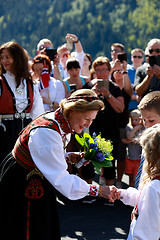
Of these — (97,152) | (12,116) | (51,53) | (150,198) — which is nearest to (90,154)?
(97,152)

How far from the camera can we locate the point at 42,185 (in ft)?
9.52

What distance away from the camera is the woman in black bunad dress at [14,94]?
446cm

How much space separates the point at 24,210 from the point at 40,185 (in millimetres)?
226

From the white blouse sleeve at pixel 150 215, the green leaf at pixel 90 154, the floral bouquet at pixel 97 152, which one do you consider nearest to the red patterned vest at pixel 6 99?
the floral bouquet at pixel 97 152

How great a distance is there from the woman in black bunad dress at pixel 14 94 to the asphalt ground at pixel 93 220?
4.09 ft

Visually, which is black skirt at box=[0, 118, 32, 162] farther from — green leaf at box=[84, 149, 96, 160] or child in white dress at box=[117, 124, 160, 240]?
child in white dress at box=[117, 124, 160, 240]

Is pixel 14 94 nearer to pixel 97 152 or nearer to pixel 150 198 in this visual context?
pixel 97 152

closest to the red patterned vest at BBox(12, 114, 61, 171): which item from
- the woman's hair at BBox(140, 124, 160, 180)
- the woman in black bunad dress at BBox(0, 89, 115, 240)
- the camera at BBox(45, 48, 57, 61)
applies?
the woman in black bunad dress at BBox(0, 89, 115, 240)

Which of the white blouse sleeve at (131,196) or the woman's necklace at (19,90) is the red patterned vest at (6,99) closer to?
the woman's necklace at (19,90)

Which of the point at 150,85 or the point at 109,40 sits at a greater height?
the point at 150,85

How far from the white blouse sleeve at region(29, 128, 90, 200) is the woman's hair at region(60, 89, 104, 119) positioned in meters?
0.22

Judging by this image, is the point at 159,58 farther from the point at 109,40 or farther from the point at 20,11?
the point at 20,11

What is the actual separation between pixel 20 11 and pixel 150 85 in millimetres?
98508

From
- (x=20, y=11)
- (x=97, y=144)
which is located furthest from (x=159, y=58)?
(x=20, y=11)
